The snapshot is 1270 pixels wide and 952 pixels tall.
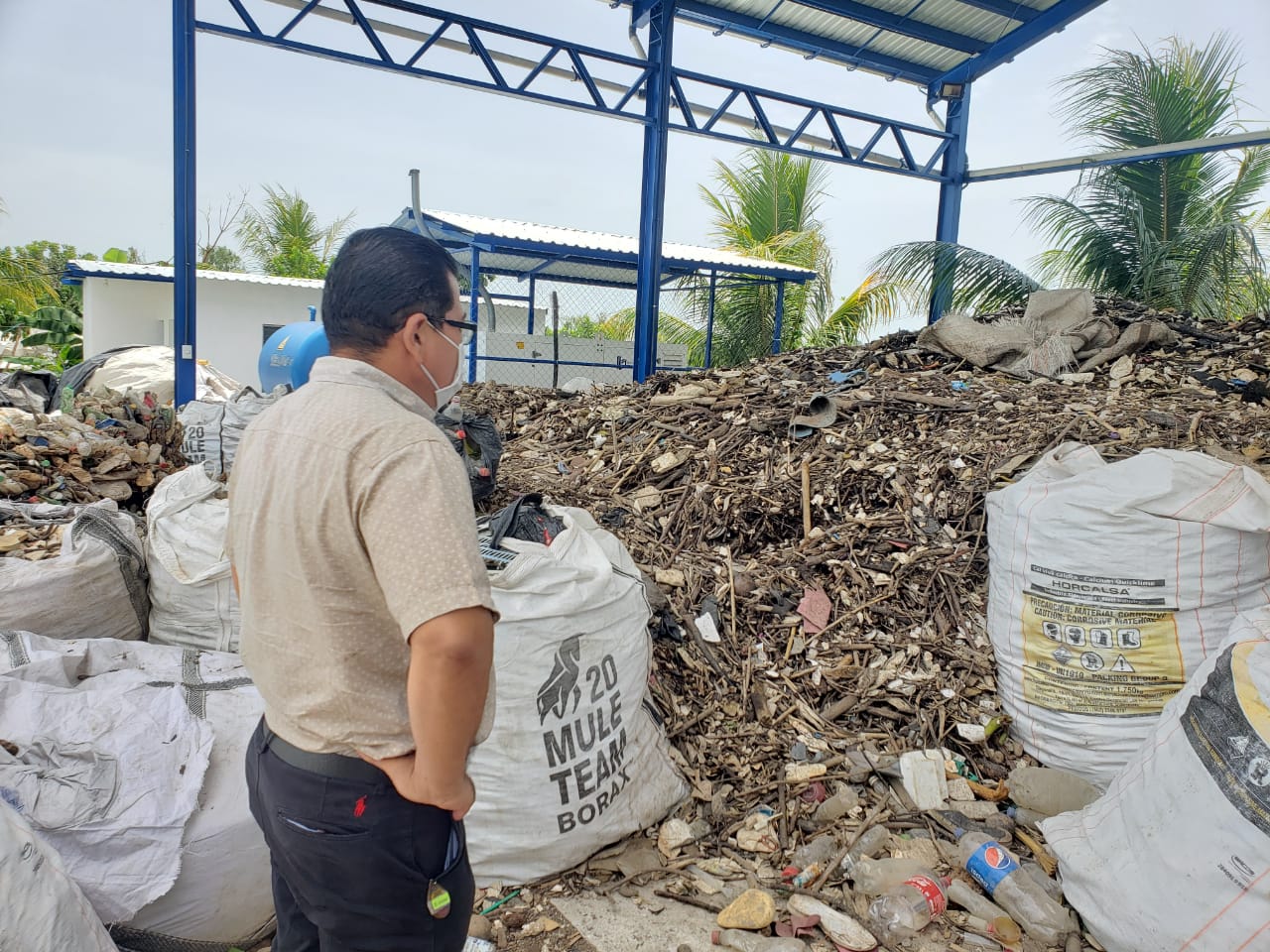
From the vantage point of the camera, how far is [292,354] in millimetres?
4711

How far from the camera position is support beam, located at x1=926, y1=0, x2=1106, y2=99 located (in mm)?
8445

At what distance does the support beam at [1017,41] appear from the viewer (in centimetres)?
845

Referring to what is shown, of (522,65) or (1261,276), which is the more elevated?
(522,65)

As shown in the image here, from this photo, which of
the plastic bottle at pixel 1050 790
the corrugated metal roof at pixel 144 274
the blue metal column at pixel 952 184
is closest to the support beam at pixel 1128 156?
the blue metal column at pixel 952 184

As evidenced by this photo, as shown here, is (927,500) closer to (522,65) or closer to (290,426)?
(290,426)

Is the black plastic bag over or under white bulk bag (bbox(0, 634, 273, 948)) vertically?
over

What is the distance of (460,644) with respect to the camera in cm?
103

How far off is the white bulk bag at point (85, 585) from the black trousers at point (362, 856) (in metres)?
1.95

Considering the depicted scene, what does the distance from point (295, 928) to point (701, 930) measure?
1153 mm

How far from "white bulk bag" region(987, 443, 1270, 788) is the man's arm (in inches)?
85.8

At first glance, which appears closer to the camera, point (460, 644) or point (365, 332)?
point (460, 644)

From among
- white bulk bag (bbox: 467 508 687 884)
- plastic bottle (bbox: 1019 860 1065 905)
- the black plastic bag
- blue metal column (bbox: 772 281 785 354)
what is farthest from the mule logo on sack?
blue metal column (bbox: 772 281 785 354)

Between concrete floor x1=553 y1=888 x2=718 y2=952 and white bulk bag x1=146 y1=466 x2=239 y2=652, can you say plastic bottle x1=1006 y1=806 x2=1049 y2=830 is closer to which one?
concrete floor x1=553 y1=888 x2=718 y2=952

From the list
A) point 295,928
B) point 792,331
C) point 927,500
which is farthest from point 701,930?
point 792,331
